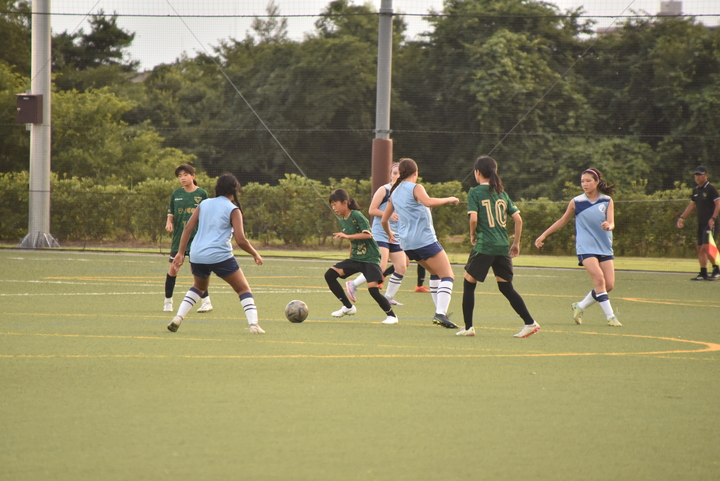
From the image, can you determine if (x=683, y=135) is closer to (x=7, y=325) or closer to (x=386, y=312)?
(x=386, y=312)

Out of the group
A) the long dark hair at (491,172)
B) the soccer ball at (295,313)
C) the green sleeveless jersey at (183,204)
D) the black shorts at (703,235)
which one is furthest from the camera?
the black shorts at (703,235)

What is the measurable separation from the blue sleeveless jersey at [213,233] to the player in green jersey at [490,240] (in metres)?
2.22

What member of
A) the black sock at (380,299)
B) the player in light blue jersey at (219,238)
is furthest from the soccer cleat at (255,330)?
the black sock at (380,299)

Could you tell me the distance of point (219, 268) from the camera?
9.34 meters

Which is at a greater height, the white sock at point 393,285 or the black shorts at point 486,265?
the black shorts at point 486,265

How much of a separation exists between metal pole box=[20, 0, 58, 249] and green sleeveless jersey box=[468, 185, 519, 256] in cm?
1775

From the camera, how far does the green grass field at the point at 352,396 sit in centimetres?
484

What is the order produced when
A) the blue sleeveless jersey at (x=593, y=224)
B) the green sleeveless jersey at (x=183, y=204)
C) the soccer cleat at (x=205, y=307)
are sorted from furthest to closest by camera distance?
the green sleeveless jersey at (x=183, y=204), the soccer cleat at (x=205, y=307), the blue sleeveless jersey at (x=593, y=224)

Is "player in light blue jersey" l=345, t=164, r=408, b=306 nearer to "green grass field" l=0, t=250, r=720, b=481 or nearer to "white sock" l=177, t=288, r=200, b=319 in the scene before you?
"green grass field" l=0, t=250, r=720, b=481

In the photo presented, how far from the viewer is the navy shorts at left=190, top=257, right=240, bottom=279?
9328 mm

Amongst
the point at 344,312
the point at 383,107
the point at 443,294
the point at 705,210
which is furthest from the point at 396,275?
the point at 383,107

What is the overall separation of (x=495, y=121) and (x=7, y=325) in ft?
102

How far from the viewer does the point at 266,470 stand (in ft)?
15.4

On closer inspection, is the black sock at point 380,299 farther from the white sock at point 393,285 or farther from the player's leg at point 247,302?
the white sock at point 393,285
